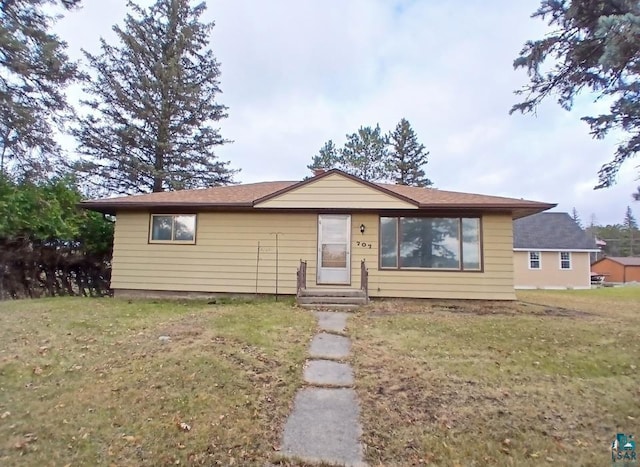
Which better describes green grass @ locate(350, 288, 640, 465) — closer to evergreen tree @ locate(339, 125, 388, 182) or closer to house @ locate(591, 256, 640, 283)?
evergreen tree @ locate(339, 125, 388, 182)

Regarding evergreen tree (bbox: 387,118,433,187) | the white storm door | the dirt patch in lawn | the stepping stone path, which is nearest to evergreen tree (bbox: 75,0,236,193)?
the white storm door

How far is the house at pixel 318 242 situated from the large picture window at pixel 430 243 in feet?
0.09

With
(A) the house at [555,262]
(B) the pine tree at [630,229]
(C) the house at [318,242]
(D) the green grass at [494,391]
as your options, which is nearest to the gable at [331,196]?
(C) the house at [318,242]

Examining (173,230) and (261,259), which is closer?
(261,259)

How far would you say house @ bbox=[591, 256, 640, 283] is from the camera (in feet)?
116

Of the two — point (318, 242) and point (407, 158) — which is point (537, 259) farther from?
point (318, 242)

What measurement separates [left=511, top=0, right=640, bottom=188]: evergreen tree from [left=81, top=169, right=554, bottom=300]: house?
3044 millimetres

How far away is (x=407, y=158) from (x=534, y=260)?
12.9 meters

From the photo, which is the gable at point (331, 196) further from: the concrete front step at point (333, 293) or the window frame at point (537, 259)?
the window frame at point (537, 259)

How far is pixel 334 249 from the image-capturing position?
10.2 m

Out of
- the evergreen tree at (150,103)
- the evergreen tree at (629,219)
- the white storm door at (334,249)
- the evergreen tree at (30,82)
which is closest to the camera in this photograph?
the white storm door at (334,249)

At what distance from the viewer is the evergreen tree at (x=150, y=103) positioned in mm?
19234

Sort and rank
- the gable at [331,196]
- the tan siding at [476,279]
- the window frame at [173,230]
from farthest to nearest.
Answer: the window frame at [173,230]
the gable at [331,196]
the tan siding at [476,279]

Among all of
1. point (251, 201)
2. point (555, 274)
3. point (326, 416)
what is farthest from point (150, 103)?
point (555, 274)
